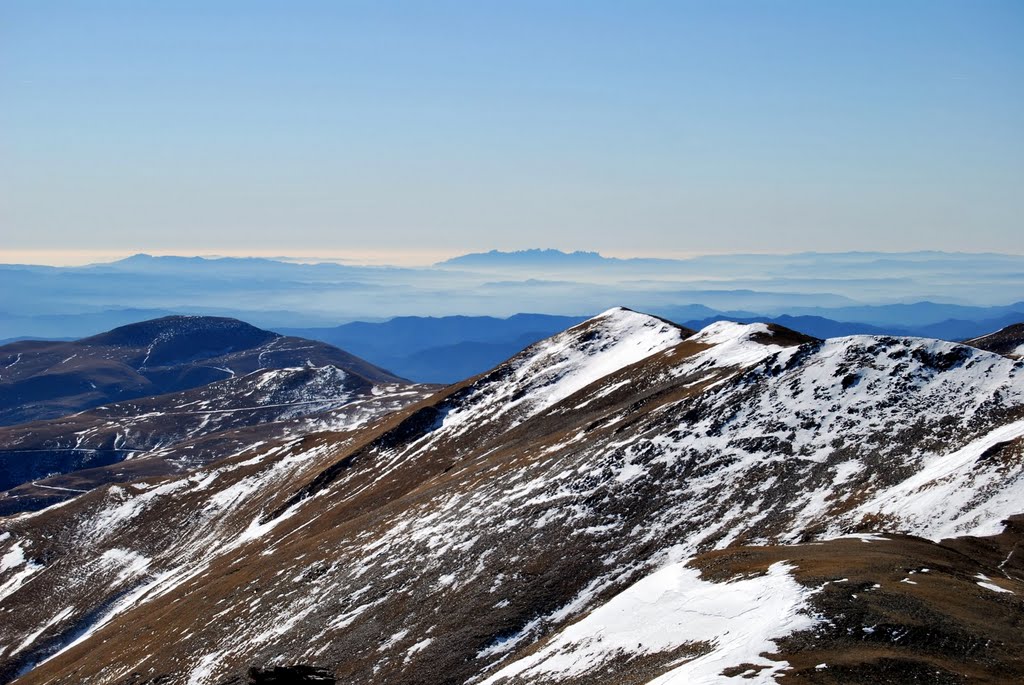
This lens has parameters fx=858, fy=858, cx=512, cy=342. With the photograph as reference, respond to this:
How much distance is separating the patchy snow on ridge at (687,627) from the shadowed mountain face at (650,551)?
18cm

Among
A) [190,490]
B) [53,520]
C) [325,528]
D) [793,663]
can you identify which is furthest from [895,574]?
[53,520]

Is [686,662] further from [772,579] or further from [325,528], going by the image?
[325,528]

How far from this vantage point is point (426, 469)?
114812 millimetres

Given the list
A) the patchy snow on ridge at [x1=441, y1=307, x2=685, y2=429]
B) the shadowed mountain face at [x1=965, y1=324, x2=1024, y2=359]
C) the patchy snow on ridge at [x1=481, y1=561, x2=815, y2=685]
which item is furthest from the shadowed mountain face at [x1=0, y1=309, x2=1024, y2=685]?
the shadowed mountain face at [x1=965, y1=324, x2=1024, y2=359]

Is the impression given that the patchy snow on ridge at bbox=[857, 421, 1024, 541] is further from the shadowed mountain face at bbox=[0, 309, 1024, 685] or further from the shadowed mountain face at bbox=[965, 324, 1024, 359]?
the shadowed mountain face at bbox=[965, 324, 1024, 359]

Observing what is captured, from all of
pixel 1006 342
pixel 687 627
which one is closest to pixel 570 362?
pixel 1006 342

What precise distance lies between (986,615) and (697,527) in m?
28.6

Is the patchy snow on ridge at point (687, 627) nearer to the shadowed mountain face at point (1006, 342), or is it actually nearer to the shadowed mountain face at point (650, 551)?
the shadowed mountain face at point (650, 551)

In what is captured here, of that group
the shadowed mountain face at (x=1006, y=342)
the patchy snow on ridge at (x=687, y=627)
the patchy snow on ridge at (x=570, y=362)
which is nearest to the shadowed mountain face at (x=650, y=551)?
the patchy snow on ridge at (x=687, y=627)

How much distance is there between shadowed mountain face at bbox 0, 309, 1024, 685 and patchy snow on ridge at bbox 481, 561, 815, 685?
0.18m

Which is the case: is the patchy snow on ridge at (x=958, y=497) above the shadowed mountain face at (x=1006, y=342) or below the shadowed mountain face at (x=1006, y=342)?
below

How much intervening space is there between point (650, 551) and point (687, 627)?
78.1 ft

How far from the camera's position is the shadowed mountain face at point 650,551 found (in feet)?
124

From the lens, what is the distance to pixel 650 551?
209ft
